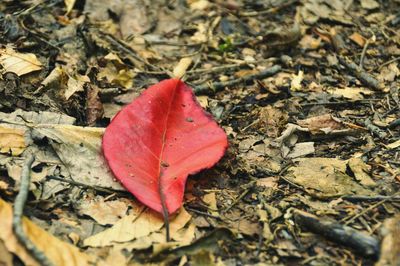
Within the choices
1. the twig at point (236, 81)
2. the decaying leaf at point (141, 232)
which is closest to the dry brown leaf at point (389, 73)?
the twig at point (236, 81)

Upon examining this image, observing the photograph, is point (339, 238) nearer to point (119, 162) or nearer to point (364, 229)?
point (364, 229)

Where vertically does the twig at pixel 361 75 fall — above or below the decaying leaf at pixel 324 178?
below

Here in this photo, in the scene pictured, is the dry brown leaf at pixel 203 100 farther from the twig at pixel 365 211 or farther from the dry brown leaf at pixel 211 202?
the twig at pixel 365 211

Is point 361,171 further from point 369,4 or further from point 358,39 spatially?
point 369,4

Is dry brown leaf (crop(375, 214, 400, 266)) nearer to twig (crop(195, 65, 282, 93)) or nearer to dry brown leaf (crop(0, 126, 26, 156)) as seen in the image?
twig (crop(195, 65, 282, 93))

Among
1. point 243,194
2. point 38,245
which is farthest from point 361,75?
point 38,245

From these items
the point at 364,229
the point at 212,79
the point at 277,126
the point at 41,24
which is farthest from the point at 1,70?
the point at 364,229
